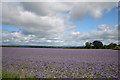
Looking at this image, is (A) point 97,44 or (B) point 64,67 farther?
(A) point 97,44

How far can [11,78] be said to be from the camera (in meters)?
4.93

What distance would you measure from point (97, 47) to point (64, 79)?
38.0 meters

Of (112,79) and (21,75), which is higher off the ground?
(21,75)

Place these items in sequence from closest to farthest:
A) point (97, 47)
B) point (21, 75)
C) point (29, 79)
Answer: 1. point (21, 75)
2. point (29, 79)
3. point (97, 47)

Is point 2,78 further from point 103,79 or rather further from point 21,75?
point 103,79

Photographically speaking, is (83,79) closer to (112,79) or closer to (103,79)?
(103,79)

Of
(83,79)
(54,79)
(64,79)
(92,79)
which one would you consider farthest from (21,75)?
(92,79)

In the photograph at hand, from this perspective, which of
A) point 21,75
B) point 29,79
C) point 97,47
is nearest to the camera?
point 21,75

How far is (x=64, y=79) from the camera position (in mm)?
5121

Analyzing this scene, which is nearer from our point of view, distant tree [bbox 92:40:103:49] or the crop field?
the crop field

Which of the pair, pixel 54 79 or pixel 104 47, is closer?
pixel 54 79

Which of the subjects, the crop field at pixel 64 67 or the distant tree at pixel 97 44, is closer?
the crop field at pixel 64 67

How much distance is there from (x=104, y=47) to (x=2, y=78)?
41884mm

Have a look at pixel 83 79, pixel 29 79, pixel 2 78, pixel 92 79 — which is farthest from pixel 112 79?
pixel 2 78
